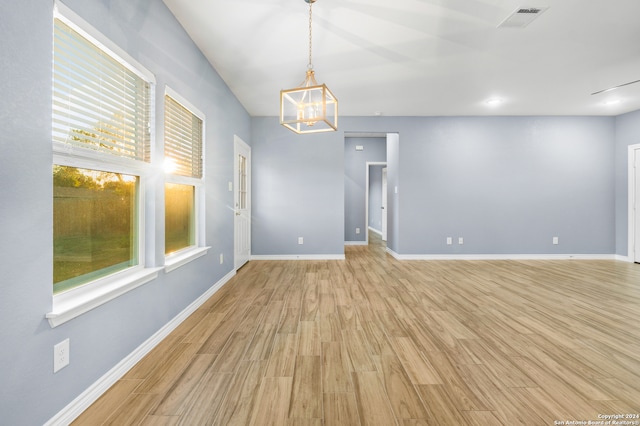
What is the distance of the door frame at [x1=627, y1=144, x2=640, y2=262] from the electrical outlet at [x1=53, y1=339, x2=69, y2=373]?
801cm

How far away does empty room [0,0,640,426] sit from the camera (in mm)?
1476

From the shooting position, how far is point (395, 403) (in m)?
1.61

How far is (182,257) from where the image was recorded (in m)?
2.76

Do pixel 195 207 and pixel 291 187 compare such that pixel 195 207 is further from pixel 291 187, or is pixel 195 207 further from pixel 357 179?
pixel 357 179

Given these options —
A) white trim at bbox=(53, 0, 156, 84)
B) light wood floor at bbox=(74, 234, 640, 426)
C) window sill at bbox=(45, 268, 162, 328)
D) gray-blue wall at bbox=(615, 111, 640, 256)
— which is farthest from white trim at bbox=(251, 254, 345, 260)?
gray-blue wall at bbox=(615, 111, 640, 256)

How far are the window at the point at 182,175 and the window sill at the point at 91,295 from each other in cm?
46

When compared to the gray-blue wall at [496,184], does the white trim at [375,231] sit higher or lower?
lower

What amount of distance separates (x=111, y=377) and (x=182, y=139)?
Result: 2.05 m

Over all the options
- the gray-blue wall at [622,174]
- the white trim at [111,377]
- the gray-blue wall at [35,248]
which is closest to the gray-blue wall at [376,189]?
the gray-blue wall at [622,174]

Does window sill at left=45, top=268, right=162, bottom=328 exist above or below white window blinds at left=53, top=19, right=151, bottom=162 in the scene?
below

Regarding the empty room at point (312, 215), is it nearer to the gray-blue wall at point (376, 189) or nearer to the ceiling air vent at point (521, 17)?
the ceiling air vent at point (521, 17)

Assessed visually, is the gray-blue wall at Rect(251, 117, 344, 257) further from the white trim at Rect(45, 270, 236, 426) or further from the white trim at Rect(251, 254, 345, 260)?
the white trim at Rect(45, 270, 236, 426)

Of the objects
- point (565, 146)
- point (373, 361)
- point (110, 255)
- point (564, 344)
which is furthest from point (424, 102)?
point (110, 255)

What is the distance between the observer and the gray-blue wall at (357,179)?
7953mm
